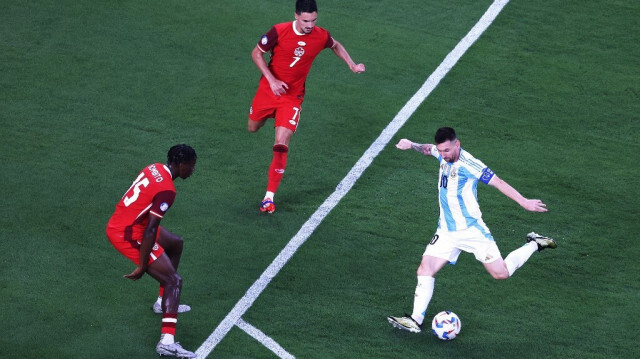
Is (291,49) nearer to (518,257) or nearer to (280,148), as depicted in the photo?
(280,148)

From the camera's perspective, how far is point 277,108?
1068 cm

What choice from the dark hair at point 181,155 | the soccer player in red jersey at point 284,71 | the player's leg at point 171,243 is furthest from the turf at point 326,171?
the dark hair at point 181,155

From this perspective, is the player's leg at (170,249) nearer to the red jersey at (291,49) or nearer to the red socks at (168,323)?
the red socks at (168,323)

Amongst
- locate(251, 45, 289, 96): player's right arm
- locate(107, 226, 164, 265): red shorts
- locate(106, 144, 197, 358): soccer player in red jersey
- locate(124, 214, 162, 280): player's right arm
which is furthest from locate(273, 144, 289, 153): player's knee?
locate(124, 214, 162, 280): player's right arm

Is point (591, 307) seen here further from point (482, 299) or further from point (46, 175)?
point (46, 175)

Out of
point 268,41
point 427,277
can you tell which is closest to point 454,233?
point 427,277

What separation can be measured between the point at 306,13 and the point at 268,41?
61 centimetres

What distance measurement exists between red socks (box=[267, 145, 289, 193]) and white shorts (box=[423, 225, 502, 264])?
237 centimetres

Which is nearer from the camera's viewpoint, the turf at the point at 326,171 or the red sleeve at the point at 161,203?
the red sleeve at the point at 161,203

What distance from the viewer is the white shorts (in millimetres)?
8664

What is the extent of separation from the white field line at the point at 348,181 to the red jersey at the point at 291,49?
4.26 feet

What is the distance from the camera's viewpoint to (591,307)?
912cm

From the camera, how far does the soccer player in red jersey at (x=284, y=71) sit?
33.9 feet

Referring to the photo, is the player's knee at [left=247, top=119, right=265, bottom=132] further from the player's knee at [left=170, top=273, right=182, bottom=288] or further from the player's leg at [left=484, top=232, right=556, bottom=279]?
the player's leg at [left=484, top=232, right=556, bottom=279]
